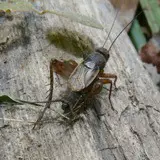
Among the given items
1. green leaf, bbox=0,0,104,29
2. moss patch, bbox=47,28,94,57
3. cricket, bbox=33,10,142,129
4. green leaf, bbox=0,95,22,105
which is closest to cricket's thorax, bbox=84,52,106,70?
cricket, bbox=33,10,142,129

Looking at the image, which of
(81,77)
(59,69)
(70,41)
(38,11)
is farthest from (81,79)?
(38,11)

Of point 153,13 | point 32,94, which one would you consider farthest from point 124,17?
point 32,94

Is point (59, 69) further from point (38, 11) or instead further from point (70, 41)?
point (38, 11)

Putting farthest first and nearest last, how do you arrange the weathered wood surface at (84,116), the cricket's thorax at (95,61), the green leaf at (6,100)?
the cricket's thorax at (95,61) < the green leaf at (6,100) < the weathered wood surface at (84,116)

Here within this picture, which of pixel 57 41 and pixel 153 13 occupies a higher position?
pixel 57 41

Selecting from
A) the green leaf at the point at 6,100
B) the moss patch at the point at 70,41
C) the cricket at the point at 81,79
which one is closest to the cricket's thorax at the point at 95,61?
the cricket at the point at 81,79

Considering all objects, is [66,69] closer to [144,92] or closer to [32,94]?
[32,94]

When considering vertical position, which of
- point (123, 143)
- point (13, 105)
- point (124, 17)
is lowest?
point (124, 17)

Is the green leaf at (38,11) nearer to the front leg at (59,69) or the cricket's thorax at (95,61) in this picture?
the cricket's thorax at (95,61)
